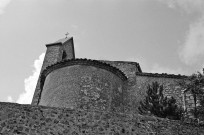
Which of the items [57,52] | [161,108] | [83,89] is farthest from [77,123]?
[57,52]

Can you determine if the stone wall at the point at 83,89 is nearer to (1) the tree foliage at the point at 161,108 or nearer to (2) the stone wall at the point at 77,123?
(1) the tree foliage at the point at 161,108

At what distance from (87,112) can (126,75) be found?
29.2 ft

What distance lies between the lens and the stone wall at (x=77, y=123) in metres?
8.24

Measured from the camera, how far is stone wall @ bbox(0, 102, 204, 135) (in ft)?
27.0

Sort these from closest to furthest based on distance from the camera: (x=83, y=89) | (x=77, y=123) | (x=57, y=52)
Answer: (x=77, y=123), (x=83, y=89), (x=57, y=52)

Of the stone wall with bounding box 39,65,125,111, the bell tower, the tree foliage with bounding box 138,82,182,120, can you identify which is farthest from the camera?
the bell tower

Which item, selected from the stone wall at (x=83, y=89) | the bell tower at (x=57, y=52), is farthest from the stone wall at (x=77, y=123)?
the bell tower at (x=57, y=52)

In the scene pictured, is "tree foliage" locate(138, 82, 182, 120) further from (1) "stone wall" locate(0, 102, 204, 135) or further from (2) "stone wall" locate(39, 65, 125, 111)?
(1) "stone wall" locate(0, 102, 204, 135)

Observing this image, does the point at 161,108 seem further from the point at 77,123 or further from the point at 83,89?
the point at 77,123

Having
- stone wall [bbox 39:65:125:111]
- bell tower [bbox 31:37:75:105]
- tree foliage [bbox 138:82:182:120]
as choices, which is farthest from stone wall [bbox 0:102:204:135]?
bell tower [bbox 31:37:75:105]

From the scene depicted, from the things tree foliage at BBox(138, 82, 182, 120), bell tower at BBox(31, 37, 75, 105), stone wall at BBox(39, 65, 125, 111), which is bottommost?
tree foliage at BBox(138, 82, 182, 120)

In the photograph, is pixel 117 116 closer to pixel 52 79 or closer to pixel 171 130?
pixel 171 130

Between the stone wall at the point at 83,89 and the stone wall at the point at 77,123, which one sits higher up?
the stone wall at the point at 83,89

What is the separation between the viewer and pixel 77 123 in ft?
27.5
